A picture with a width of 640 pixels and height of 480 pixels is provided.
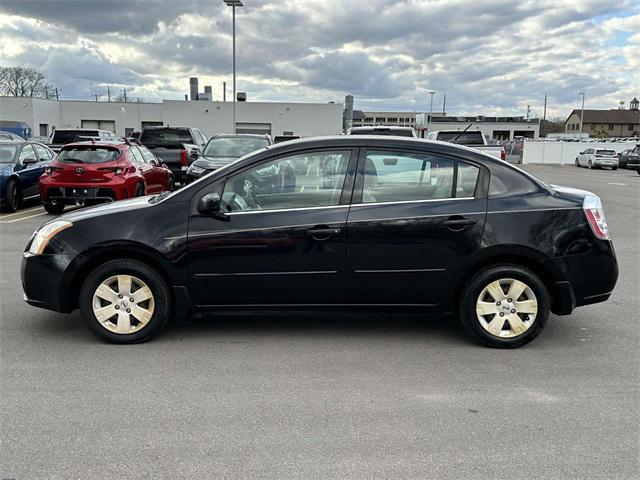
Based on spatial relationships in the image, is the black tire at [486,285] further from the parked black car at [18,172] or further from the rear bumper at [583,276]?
the parked black car at [18,172]

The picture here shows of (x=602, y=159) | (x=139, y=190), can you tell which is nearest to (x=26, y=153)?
(x=139, y=190)

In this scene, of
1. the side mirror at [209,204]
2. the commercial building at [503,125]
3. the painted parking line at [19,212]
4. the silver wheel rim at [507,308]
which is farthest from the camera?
the commercial building at [503,125]

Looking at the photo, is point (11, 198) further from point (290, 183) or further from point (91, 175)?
point (290, 183)

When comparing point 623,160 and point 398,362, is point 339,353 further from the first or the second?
point 623,160

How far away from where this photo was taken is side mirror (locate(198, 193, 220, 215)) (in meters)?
4.50

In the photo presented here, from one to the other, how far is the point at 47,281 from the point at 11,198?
9.07 metres

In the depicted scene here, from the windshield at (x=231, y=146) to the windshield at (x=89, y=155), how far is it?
2.89 m

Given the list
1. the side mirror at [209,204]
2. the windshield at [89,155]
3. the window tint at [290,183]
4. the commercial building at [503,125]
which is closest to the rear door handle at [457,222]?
the window tint at [290,183]

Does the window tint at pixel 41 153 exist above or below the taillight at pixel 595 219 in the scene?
above

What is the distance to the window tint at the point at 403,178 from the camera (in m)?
4.66

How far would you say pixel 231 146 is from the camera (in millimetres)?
14352

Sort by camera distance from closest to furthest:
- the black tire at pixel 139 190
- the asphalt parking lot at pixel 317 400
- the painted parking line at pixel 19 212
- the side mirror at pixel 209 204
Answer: the asphalt parking lot at pixel 317 400 < the side mirror at pixel 209 204 < the black tire at pixel 139 190 < the painted parking line at pixel 19 212

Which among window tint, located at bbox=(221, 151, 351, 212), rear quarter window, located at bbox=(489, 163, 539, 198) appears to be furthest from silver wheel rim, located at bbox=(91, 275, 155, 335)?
rear quarter window, located at bbox=(489, 163, 539, 198)

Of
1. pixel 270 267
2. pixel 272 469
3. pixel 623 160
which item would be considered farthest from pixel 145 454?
pixel 623 160
